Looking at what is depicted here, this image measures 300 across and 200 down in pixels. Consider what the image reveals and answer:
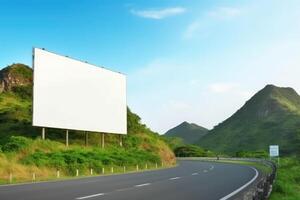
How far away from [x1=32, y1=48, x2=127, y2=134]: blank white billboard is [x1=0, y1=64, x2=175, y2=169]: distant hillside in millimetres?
4234

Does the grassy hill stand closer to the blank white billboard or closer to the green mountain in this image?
the blank white billboard

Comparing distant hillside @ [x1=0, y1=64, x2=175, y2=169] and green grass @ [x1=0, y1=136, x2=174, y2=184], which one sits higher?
distant hillside @ [x1=0, y1=64, x2=175, y2=169]

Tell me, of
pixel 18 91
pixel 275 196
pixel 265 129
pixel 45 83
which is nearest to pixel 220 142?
pixel 265 129

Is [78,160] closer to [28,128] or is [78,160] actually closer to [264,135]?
[28,128]

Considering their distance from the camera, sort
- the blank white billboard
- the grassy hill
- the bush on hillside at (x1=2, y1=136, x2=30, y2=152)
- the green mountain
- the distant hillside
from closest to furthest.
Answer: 1. the grassy hill
2. the bush on hillside at (x1=2, y1=136, x2=30, y2=152)
3. the blank white billboard
4. the distant hillside
5. the green mountain

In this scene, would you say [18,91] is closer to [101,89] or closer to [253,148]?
[101,89]

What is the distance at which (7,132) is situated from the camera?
61719 mm

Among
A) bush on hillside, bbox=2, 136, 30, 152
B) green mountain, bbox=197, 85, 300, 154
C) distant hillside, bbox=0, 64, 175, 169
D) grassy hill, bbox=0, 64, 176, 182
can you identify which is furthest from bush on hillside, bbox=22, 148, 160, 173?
green mountain, bbox=197, 85, 300, 154

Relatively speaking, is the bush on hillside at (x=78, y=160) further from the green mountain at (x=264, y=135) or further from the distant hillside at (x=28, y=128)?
the green mountain at (x=264, y=135)

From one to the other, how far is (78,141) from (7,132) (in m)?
9.40

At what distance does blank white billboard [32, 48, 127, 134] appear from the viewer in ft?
149

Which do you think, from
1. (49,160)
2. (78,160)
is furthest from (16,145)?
(78,160)

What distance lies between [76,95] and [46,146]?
264 inches

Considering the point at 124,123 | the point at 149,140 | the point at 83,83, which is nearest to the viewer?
the point at 83,83
